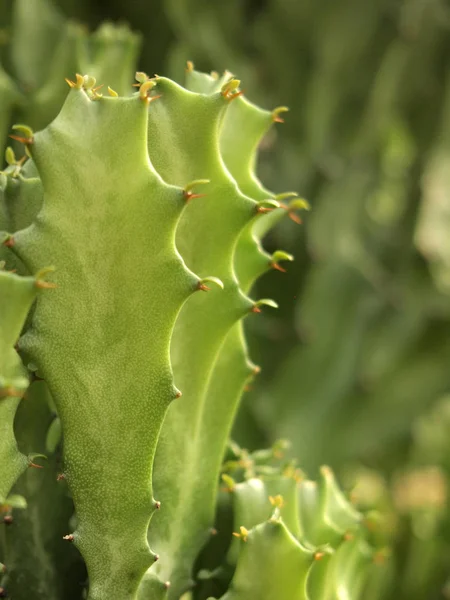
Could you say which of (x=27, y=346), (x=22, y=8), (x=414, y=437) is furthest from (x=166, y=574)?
(x=414, y=437)

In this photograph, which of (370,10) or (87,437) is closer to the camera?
(87,437)

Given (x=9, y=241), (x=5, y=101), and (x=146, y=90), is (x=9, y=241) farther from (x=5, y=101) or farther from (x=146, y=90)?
(x=5, y=101)

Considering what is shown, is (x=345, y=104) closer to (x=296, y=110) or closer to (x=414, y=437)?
(x=296, y=110)

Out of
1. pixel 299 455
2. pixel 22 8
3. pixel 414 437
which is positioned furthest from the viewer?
pixel 414 437

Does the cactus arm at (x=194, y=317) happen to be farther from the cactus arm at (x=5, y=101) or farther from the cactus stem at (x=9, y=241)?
the cactus arm at (x=5, y=101)

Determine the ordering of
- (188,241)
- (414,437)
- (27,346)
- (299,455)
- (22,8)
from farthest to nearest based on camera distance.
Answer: (414,437), (299,455), (22,8), (188,241), (27,346)

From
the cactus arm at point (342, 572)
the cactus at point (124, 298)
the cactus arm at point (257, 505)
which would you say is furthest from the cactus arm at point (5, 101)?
the cactus arm at point (342, 572)

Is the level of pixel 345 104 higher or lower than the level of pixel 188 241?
higher
